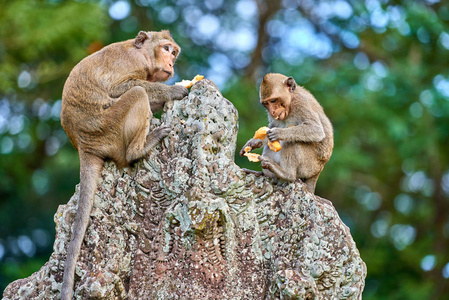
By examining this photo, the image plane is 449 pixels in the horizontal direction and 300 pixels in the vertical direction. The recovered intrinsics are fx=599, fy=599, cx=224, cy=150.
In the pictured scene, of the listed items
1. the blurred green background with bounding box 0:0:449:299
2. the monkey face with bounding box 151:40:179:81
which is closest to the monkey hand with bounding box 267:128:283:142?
the monkey face with bounding box 151:40:179:81

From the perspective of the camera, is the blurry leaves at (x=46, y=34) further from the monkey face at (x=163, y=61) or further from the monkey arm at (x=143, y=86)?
the monkey arm at (x=143, y=86)

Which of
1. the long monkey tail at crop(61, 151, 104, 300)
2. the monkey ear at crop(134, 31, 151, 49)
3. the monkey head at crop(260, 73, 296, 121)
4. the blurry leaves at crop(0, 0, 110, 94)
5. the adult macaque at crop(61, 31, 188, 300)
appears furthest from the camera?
the blurry leaves at crop(0, 0, 110, 94)

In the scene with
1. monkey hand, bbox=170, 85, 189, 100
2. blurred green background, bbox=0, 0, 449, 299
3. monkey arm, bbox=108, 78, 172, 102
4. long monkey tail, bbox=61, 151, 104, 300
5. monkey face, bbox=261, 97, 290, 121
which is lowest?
blurred green background, bbox=0, 0, 449, 299

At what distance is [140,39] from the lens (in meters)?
5.33

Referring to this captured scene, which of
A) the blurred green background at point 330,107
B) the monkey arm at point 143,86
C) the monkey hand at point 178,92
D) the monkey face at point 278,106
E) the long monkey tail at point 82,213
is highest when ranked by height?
the monkey hand at point 178,92

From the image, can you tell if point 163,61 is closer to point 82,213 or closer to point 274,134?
point 274,134

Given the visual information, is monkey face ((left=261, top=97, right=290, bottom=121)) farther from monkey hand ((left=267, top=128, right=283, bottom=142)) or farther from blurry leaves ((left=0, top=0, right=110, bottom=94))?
blurry leaves ((left=0, top=0, right=110, bottom=94))

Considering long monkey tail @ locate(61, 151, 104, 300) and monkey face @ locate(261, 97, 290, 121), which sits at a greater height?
monkey face @ locate(261, 97, 290, 121)

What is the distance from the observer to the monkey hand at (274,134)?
15.8ft

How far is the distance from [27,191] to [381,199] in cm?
830

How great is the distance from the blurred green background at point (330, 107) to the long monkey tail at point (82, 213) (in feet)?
21.2

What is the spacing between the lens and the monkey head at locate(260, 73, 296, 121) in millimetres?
5098

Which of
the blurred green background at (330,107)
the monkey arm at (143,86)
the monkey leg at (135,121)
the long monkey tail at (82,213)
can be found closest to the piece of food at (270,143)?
the monkey arm at (143,86)

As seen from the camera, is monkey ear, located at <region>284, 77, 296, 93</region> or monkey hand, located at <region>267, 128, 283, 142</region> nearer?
monkey hand, located at <region>267, 128, 283, 142</region>
